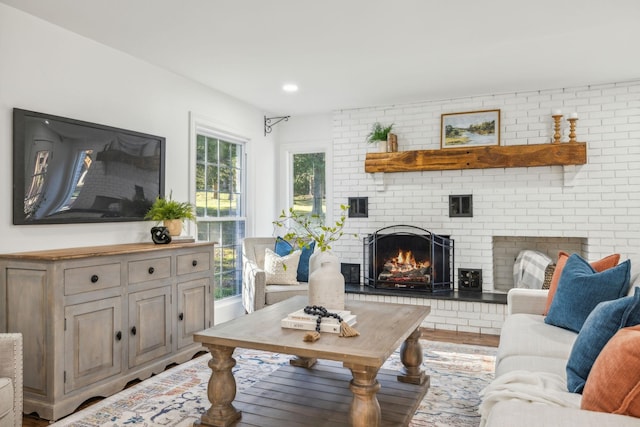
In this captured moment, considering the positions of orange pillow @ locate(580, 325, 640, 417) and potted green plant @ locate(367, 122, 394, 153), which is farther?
potted green plant @ locate(367, 122, 394, 153)

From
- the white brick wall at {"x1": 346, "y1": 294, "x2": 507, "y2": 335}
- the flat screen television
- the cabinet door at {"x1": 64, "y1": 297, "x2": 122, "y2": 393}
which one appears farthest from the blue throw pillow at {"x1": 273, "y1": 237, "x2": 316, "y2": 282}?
the cabinet door at {"x1": 64, "y1": 297, "x2": 122, "y2": 393}

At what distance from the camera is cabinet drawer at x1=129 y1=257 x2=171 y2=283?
3.07m

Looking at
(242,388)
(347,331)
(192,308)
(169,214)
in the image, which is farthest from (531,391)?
(169,214)

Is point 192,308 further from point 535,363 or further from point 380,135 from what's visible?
point 380,135

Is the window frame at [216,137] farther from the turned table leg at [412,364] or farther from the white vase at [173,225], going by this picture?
the turned table leg at [412,364]

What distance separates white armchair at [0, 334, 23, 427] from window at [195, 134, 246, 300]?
2.46 m

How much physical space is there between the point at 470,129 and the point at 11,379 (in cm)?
450

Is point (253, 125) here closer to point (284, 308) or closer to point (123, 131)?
point (123, 131)

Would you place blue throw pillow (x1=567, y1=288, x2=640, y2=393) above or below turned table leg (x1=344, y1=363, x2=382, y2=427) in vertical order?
above

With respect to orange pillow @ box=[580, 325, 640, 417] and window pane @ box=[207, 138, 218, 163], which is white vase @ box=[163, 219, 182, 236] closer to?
window pane @ box=[207, 138, 218, 163]

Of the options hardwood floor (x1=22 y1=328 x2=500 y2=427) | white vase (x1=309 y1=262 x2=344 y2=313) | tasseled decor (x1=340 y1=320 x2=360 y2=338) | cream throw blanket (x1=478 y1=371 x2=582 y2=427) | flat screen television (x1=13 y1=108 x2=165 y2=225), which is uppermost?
flat screen television (x1=13 y1=108 x2=165 y2=225)

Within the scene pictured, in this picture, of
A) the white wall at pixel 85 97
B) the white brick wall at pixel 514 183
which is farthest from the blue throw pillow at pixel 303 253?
the white wall at pixel 85 97

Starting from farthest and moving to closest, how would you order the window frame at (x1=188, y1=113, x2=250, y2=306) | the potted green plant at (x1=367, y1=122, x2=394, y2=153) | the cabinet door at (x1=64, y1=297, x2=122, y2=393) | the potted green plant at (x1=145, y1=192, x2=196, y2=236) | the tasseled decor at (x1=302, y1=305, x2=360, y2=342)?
1. the potted green plant at (x1=367, y1=122, x2=394, y2=153)
2. the window frame at (x1=188, y1=113, x2=250, y2=306)
3. the potted green plant at (x1=145, y1=192, x2=196, y2=236)
4. the cabinet door at (x1=64, y1=297, x2=122, y2=393)
5. the tasseled decor at (x1=302, y1=305, x2=360, y2=342)

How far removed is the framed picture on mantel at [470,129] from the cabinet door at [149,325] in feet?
11.0
